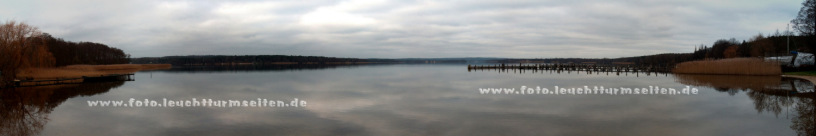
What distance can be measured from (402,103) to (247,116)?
21.4 ft

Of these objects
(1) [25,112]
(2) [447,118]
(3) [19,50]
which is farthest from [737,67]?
(3) [19,50]

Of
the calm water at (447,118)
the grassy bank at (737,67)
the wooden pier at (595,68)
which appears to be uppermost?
the grassy bank at (737,67)

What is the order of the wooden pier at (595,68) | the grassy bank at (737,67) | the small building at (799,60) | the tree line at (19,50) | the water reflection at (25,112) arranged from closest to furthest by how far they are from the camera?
the water reflection at (25,112), the tree line at (19,50), the grassy bank at (737,67), the small building at (799,60), the wooden pier at (595,68)

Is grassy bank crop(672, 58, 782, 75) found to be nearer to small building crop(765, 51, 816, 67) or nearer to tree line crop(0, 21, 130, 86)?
small building crop(765, 51, 816, 67)

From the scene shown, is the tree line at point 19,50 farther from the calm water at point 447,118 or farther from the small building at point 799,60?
the small building at point 799,60

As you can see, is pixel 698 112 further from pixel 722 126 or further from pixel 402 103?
pixel 402 103

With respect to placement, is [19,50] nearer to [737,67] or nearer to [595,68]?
[737,67]

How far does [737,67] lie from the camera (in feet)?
122

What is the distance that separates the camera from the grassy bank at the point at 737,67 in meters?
35.6

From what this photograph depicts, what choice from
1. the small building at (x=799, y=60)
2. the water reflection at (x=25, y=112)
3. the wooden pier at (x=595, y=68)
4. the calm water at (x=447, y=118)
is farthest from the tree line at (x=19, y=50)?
the small building at (x=799, y=60)

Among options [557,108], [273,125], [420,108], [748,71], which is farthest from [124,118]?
[748,71]

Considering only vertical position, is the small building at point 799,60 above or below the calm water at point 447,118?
above

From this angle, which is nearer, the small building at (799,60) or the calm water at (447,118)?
the calm water at (447,118)

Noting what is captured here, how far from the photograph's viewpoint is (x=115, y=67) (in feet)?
269
